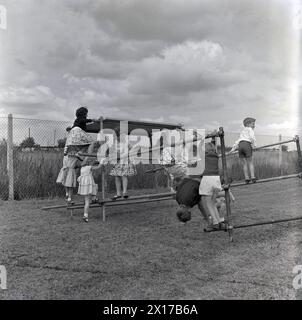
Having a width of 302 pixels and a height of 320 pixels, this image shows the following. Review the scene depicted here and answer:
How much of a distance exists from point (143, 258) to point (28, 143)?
275 inches

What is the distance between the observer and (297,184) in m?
12.8

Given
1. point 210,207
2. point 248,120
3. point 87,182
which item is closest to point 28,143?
point 87,182

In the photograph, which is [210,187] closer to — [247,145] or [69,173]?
[247,145]

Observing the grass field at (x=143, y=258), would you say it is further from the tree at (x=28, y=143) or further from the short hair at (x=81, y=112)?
the tree at (x=28, y=143)

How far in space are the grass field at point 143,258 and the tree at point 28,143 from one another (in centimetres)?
344

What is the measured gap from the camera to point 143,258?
4406mm

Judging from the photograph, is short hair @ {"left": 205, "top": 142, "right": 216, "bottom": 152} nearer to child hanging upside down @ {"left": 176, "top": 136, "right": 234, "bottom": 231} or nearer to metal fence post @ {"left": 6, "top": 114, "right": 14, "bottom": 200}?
child hanging upside down @ {"left": 176, "top": 136, "right": 234, "bottom": 231}

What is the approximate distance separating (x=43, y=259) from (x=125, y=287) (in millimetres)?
1348

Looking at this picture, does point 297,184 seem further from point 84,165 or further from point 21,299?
point 21,299

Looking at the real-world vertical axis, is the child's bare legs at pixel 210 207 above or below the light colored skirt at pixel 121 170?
below

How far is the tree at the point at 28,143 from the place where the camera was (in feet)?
33.8

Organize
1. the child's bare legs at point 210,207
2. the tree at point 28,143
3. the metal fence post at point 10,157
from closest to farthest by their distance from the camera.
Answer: the child's bare legs at point 210,207
the metal fence post at point 10,157
the tree at point 28,143

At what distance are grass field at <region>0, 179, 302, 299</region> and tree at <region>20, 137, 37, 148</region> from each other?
11.3ft

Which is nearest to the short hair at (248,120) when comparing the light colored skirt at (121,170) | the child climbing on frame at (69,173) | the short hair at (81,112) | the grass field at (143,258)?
the grass field at (143,258)
